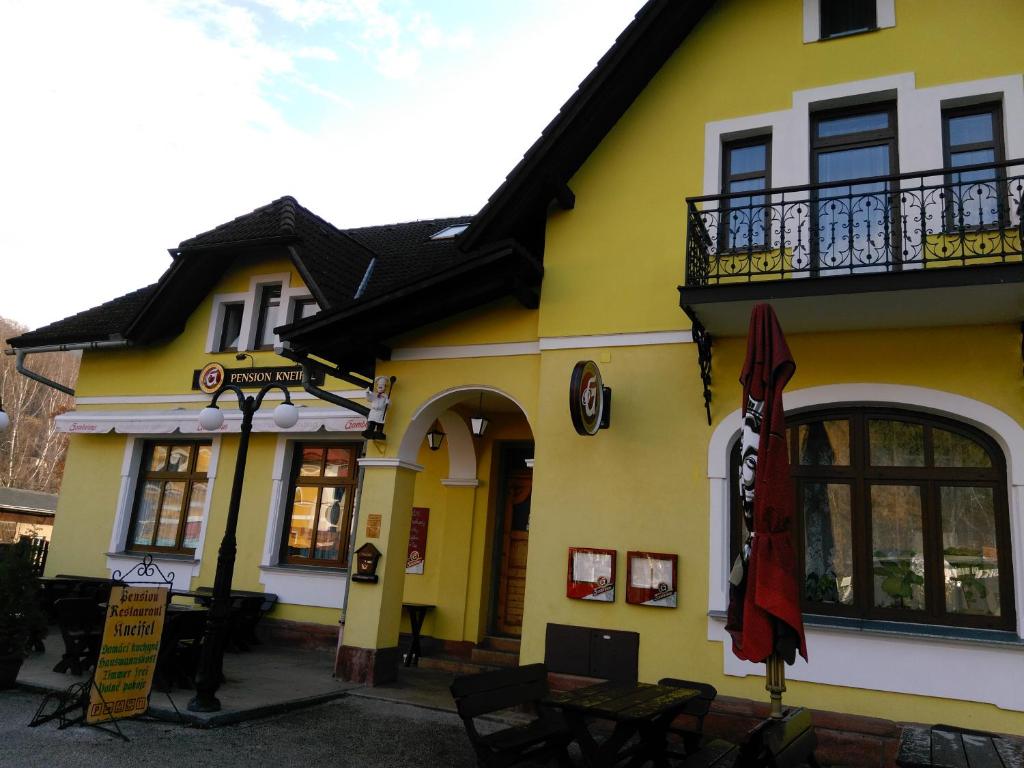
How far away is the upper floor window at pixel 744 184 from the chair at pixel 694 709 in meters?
4.07

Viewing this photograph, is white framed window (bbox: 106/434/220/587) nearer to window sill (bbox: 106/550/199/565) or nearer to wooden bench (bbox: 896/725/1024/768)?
window sill (bbox: 106/550/199/565)

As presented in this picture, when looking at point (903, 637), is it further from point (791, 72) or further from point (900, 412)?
point (791, 72)

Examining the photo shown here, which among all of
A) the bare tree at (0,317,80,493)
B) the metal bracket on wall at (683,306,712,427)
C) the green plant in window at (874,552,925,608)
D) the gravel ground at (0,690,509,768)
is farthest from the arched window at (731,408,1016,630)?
the bare tree at (0,317,80,493)

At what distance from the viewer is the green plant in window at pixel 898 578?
6531 millimetres

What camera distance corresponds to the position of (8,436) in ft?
121

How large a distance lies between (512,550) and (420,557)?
4.54 ft

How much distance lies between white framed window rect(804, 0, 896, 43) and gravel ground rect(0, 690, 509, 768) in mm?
7740

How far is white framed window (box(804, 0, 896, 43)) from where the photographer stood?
7.66 metres

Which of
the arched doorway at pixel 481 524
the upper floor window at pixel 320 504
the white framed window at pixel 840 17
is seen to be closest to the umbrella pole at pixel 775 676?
the arched doorway at pixel 481 524

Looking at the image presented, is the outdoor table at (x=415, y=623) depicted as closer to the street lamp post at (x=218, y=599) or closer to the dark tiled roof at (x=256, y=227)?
the street lamp post at (x=218, y=599)

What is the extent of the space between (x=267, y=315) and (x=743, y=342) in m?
8.64

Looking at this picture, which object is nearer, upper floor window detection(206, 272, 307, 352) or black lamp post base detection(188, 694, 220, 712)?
black lamp post base detection(188, 694, 220, 712)

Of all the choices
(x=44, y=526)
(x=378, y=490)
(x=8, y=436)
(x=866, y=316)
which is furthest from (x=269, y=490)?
(x=8, y=436)

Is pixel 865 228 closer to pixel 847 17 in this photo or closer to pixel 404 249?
pixel 847 17
